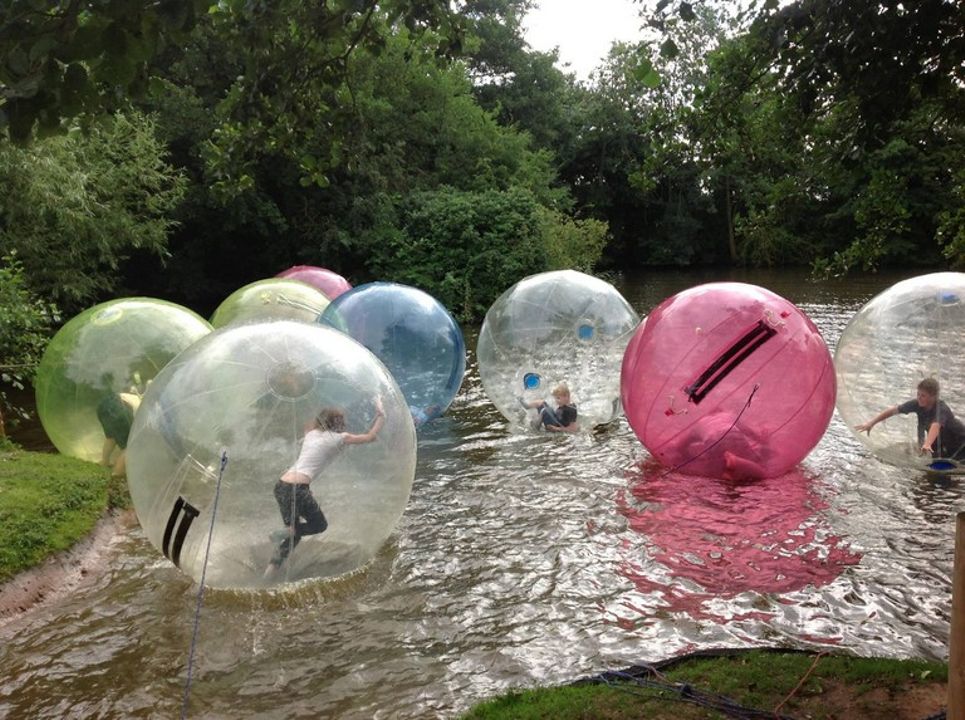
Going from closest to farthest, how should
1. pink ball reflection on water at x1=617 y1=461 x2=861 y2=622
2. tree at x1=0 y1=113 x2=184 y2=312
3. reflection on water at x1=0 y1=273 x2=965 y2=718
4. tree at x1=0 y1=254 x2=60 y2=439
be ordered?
reflection on water at x1=0 y1=273 x2=965 y2=718 → pink ball reflection on water at x1=617 y1=461 x2=861 y2=622 → tree at x1=0 y1=254 x2=60 y2=439 → tree at x1=0 y1=113 x2=184 y2=312

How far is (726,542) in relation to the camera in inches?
282

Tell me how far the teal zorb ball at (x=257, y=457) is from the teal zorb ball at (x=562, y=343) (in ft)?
14.0

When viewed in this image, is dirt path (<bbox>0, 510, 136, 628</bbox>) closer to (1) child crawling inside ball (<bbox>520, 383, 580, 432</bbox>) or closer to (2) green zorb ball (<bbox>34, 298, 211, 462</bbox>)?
(2) green zorb ball (<bbox>34, 298, 211, 462</bbox>)

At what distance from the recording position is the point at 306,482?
555 cm

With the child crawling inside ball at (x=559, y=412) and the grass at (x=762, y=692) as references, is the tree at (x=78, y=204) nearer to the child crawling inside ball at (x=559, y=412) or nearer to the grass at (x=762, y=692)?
the child crawling inside ball at (x=559, y=412)

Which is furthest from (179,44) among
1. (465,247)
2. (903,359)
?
(465,247)

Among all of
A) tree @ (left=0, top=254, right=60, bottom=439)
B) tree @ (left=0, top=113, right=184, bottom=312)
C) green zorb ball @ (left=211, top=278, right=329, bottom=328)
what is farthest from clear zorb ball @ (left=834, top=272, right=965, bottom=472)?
tree @ (left=0, top=113, right=184, bottom=312)

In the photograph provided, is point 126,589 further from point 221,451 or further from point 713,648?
point 713,648

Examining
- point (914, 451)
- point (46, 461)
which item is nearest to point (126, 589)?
point (46, 461)

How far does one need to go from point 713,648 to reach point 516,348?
5448 mm

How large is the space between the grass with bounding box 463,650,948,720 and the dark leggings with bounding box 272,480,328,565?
1524mm

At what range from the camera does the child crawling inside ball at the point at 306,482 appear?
5.53m

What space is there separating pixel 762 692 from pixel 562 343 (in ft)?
19.4

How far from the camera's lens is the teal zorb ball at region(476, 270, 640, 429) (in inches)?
402
